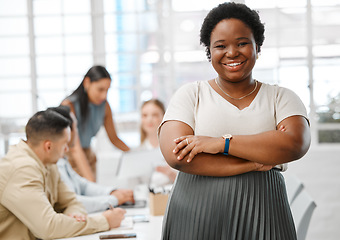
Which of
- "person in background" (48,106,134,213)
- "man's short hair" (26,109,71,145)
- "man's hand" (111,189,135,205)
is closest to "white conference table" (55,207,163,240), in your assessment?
"person in background" (48,106,134,213)

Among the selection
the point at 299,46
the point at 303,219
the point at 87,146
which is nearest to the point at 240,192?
the point at 303,219

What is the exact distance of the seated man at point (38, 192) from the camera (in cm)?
187

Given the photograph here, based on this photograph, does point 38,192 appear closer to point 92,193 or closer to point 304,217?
A: point 92,193

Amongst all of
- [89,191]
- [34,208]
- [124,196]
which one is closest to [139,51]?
[89,191]

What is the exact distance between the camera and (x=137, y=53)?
14.9ft

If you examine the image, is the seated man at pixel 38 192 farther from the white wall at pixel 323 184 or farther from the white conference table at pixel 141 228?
the white wall at pixel 323 184

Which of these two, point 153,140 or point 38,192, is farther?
point 153,140

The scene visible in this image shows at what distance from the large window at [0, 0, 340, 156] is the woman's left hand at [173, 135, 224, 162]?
319cm

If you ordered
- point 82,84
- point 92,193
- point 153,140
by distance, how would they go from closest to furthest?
1. point 92,193
2. point 82,84
3. point 153,140

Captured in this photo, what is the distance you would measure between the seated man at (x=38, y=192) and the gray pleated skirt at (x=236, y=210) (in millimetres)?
724

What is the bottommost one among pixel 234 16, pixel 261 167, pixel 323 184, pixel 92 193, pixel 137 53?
pixel 323 184

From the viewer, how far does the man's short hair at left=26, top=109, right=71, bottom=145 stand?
2107 millimetres

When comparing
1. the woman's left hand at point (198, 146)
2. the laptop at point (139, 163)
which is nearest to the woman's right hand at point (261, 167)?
the woman's left hand at point (198, 146)

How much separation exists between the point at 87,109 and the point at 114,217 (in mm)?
1644
